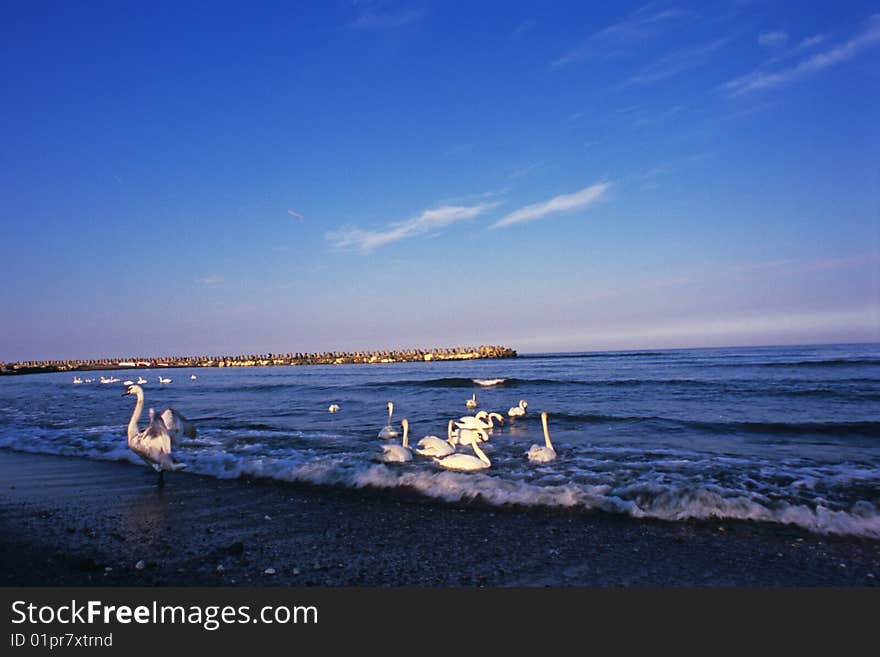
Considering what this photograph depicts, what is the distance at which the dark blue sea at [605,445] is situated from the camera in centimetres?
767

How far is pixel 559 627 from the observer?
3951 mm

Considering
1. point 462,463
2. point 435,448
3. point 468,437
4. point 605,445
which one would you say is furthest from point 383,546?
point 605,445

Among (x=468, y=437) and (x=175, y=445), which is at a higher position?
(x=175, y=445)

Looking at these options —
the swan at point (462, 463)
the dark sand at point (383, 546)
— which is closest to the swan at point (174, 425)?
the dark sand at point (383, 546)

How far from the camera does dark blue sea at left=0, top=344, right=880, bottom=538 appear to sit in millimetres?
7668

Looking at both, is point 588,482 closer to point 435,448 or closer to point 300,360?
point 435,448

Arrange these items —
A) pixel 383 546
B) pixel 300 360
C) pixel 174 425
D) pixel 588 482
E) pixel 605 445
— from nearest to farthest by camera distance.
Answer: pixel 383 546 → pixel 588 482 → pixel 174 425 → pixel 605 445 → pixel 300 360

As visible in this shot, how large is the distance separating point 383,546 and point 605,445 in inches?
324

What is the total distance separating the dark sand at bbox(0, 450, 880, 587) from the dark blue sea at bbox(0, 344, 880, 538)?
2.38 feet

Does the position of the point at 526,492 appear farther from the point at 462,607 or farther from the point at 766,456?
the point at 766,456

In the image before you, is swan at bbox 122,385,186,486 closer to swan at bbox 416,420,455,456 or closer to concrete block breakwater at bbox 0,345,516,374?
swan at bbox 416,420,455,456

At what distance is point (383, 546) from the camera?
5797 millimetres

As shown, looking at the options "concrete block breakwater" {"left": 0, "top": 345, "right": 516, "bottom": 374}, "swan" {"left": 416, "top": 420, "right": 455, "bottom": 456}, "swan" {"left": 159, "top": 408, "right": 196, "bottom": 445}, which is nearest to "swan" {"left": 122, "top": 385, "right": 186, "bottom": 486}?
"swan" {"left": 159, "top": 408, "right": 196, "bottom": 445}

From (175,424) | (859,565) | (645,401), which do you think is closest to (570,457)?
(859,565)
